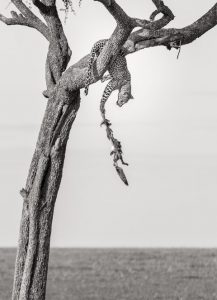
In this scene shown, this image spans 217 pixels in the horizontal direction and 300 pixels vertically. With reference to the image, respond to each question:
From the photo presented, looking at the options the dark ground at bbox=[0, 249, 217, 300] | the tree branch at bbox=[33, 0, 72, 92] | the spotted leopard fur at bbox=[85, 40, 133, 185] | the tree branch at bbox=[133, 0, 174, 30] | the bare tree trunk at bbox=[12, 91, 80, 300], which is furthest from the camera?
the dark ground at bbox=[0, 249, 217, 300]

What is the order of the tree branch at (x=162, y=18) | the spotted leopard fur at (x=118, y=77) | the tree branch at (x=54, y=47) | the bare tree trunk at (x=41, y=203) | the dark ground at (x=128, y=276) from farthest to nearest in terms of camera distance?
the dark ground at (x=128, y=276) → the tree branch at (x=54, y=47) → the bare tree trunk at (x=41, y=203) → the tree branch at (x=162, y=18) → the spotted leopard fur at (x=118, y=77)

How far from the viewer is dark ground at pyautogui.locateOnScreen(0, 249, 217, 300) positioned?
91.8 ft

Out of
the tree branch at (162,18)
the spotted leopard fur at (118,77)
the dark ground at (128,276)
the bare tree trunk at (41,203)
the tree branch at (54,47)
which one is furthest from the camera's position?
the dark ground at (128,276)

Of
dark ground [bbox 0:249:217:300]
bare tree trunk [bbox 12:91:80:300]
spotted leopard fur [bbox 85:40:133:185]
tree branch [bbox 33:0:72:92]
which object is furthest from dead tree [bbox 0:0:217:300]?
dark ground [bbox 0:249:217:300]

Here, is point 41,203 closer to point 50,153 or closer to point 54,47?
point 50,153

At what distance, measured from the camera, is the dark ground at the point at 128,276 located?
91.8 feet

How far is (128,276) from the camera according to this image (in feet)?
105

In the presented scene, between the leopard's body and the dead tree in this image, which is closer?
the leopard's body

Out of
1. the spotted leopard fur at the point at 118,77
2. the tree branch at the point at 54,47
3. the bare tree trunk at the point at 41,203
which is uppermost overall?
the tree branch at the point at 54,47

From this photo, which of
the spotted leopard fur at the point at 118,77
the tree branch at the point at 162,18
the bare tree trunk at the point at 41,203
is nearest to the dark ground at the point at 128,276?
the bare tree trunk at the point at 41,203

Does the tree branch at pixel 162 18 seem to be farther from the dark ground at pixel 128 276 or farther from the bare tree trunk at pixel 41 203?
the dark ground at pixel 128 276

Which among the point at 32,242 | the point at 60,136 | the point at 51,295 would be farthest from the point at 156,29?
the point at 51,295

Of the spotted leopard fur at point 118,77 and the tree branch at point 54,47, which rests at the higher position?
the tree branch at point 54,47

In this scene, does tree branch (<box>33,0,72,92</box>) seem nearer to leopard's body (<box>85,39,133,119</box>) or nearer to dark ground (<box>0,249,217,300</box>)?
leopard's body (<box>85,39,133,119</box>)
